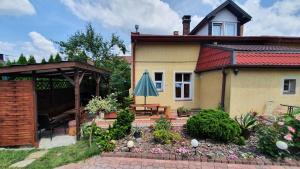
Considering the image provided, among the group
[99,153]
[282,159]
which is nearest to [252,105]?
[282,159]

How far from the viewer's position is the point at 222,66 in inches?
314

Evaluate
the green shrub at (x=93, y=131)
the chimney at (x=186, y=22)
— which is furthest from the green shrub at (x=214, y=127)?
the chimney at (x=186, y=22)

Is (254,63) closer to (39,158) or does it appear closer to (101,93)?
(39,158)

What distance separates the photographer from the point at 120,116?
604 centimetres

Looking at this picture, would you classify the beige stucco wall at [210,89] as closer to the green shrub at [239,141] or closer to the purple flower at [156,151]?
the green shrub at [239,141]

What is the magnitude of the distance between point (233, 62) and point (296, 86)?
320 cm

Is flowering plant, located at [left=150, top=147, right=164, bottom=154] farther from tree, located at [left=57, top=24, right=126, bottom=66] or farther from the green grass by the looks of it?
tree, located at [left=57, top=24, right=126, bottom=66]

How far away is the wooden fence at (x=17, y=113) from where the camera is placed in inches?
222

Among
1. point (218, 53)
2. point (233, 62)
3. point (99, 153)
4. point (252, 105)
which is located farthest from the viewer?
point (218, 53)

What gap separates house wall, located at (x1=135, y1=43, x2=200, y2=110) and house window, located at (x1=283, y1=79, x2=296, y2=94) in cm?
432

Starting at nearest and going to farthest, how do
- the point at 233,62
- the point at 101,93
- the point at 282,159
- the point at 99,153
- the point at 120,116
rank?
the point at 282,159
the point at 99,153
the point at 120,116
the point at 233,62
the point at 101,93

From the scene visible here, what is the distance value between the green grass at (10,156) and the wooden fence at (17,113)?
44 cm

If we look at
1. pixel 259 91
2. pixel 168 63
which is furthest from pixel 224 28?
pixel 259 91

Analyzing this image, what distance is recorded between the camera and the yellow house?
7660mm
